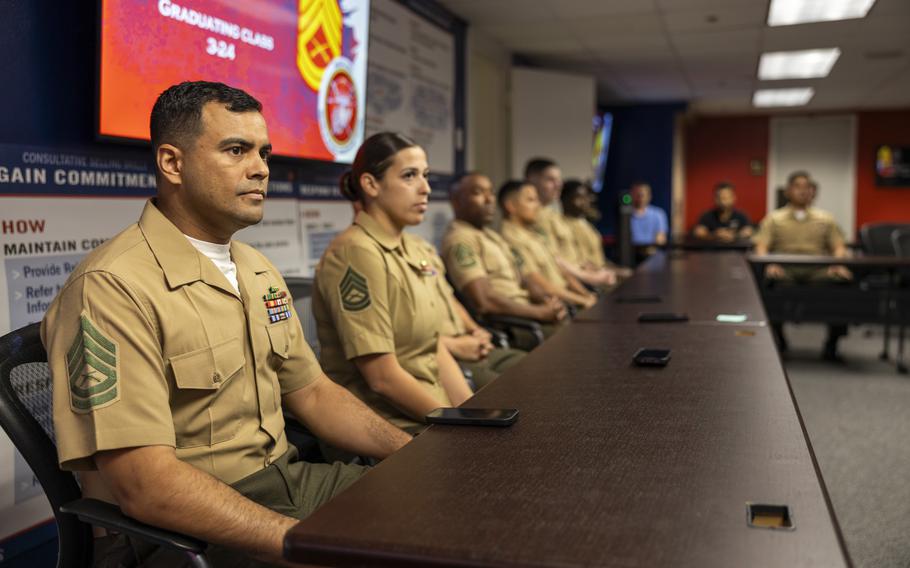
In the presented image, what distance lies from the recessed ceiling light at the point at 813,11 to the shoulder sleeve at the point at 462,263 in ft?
10.8

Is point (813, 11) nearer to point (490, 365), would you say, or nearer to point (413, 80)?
point (413, 80)

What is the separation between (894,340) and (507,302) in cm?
470

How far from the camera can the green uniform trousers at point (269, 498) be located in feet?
4.31

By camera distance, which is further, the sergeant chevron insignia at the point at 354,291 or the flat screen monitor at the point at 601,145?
the flat screen monitor at the point at 601,145

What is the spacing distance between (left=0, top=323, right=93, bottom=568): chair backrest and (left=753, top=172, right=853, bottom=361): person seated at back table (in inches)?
221

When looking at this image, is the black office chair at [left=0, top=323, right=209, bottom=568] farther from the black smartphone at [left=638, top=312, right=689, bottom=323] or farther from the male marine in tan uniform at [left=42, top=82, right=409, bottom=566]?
the black smartphone at [left=638, top=312, right=689, bottom=323]

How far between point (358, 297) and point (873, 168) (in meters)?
12.2

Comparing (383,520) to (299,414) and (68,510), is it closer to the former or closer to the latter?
(68,510)

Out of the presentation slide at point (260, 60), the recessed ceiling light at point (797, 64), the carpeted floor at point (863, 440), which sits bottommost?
the carpeted floor at point (863, 440)

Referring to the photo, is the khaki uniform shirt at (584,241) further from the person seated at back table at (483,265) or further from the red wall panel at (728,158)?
the red wall panel at (728,158)

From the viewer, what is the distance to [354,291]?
6.88 feet

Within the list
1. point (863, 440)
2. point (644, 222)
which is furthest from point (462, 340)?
point (644, 222)

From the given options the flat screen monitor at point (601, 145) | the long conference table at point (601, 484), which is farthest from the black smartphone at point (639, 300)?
the flat screen monitor at point (601, 145)

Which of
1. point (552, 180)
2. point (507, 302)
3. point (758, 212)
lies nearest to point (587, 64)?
point (552, 180)
